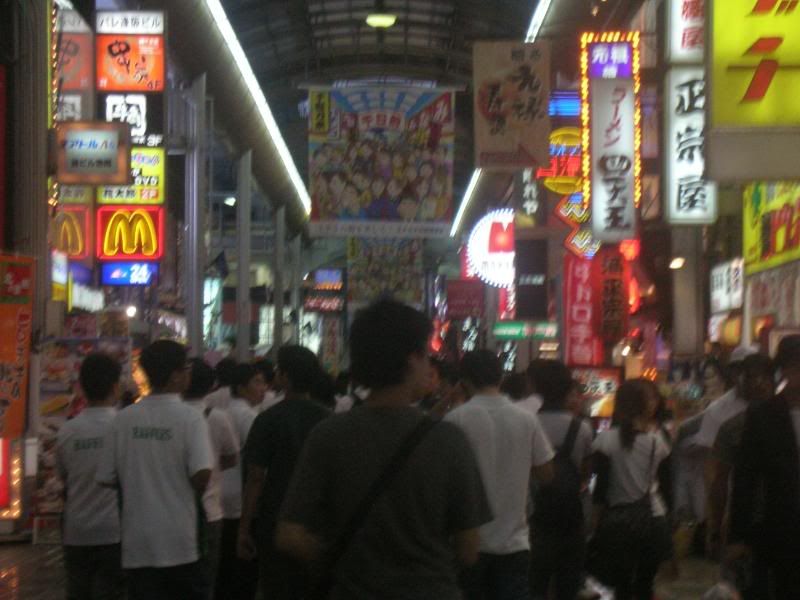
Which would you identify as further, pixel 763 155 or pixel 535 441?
pixel 763 155

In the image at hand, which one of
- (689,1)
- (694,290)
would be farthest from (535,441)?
(694,290)

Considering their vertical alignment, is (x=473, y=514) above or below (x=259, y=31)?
below

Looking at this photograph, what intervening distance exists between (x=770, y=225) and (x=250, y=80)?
1263 centimetres

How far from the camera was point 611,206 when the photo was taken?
16219 millimetres

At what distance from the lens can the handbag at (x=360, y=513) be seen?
3861mm

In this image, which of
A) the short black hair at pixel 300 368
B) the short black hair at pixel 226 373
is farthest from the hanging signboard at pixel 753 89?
the short black hair at pixel 226 373

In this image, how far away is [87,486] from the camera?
684cm

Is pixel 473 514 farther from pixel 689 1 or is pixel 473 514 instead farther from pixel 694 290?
pixel 694 290

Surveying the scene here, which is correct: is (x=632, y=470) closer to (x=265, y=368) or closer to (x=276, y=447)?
(x=276, y=447)

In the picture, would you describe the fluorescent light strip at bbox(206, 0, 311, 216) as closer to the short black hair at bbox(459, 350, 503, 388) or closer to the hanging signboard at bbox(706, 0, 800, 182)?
the hanging signboard at bbox(706, 0, 800, 182)

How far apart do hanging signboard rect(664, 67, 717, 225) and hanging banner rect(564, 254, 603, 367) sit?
19.0ft

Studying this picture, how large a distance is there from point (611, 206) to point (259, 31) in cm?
1413

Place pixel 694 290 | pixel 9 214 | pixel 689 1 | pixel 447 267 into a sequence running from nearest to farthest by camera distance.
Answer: pixel 689 1 < pixel 9 214 < pixel 694 290 < pixel 447 267

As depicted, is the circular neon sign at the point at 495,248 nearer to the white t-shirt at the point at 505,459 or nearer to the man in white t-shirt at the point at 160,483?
the white t-shirt at the point at 505,459
